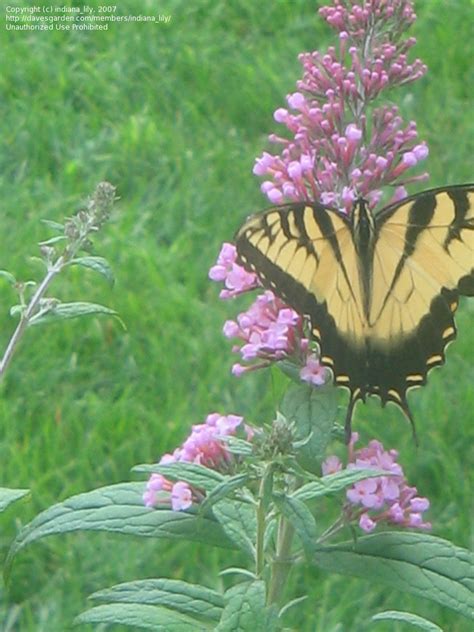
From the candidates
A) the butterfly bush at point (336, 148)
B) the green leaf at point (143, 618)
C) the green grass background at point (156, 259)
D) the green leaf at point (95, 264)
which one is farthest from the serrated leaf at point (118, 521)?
the green grass background at point (156, 259)

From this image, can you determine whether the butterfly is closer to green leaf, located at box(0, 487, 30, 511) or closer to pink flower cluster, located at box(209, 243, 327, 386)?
Result: pink flower cluster, located at box(209, 243, 327, 386)

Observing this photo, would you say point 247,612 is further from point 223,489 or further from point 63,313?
point 63,313

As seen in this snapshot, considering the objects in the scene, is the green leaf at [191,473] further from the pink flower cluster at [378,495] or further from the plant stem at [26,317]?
the plant stem at [26,317]

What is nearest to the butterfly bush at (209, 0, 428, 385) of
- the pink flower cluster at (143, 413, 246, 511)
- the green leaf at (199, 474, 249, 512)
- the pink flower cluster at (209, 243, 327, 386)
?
the pink flower cluster at (209, 243, 327, 386)

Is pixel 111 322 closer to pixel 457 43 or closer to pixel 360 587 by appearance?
pixel 360 587

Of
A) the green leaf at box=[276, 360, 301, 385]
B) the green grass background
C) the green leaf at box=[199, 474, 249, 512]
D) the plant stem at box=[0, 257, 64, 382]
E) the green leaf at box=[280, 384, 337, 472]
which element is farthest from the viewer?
the green grass background

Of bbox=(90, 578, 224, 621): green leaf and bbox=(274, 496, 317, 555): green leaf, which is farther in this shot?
bbox=(90, 578, 224, 621): green leaf

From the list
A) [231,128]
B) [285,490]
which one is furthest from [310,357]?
[231,128]
